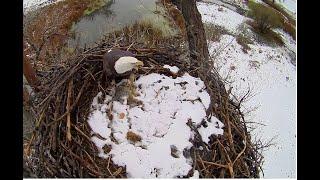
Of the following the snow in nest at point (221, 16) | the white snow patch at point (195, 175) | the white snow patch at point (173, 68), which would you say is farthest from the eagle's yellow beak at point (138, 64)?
the snow in nest at point (221, 16)

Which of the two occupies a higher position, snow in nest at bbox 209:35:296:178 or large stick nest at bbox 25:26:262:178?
large stick nest at bbox 25:26:262:178

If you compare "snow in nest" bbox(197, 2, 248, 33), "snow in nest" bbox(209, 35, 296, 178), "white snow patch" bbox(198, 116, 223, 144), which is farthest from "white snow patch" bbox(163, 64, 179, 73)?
"snow in nest" bbox(197, 2, 248, 33)

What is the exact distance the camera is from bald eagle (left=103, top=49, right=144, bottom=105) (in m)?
1.49

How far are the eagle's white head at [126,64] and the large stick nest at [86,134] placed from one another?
0.10m

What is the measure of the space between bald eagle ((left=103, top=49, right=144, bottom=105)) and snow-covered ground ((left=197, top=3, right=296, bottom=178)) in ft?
4.57

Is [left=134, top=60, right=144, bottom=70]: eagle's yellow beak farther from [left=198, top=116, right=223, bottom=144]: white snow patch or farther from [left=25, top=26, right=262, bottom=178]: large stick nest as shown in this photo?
[left=198, top=116, right=223, bottom=144]: white snow patch

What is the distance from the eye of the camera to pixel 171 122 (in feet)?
4.84

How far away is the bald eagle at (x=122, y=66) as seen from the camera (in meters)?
1.49

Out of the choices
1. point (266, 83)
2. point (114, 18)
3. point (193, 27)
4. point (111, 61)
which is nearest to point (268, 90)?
point (266, 83)

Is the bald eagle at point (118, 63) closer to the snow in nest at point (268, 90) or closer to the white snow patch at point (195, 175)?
the white snow patch at point (195, 175)

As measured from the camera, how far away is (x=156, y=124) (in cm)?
147
